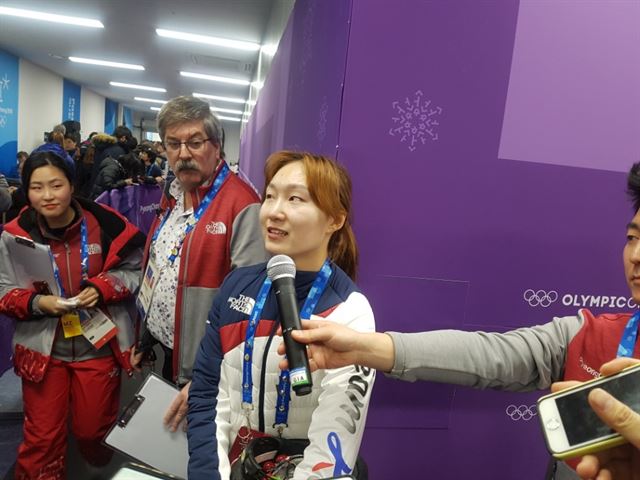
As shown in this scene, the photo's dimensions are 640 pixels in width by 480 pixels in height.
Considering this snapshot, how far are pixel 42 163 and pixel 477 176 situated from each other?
74.1 inches

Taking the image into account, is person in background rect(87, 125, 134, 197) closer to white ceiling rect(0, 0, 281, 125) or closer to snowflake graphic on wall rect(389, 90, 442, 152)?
white ceiling rect(0, 0, 281, 125)

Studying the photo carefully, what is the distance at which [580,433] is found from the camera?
0.66 metres

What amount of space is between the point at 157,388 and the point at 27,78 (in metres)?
11.5

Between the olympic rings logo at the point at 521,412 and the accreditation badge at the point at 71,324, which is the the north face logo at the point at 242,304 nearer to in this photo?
the accreditation badge at the point at 71,324

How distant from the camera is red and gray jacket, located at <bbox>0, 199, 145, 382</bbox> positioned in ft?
6.29

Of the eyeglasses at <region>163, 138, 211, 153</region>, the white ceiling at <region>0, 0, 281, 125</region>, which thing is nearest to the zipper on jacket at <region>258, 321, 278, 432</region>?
the eyeglasses at <region>163, 138, 211, 153</region>

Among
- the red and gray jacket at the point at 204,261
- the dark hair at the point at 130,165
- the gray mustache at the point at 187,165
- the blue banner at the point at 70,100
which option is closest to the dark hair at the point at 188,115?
the gray mustache at the point at 187,165

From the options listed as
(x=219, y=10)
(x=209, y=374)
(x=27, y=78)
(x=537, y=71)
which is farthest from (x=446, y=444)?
(x=27, y=78)

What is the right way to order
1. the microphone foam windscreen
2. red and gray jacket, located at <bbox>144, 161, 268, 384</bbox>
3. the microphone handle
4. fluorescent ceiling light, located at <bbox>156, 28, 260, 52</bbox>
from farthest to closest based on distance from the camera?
fluorescent ceiling light, located at <bbox>156, 28, 260, 52</bbox>
red and gray jacket, located at <bbox>144, 161, 268, 384</bbox>
the microphone foam windscreen
the microphone handle

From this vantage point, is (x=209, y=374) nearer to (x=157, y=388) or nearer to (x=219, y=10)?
(x=157, y=388)

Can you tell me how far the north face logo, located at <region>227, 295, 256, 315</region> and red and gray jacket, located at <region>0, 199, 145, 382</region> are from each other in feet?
3.22

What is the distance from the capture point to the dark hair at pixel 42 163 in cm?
192

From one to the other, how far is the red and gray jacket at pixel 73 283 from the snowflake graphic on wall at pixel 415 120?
1.39 meters

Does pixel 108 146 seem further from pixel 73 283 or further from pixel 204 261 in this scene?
pixel 204 261
